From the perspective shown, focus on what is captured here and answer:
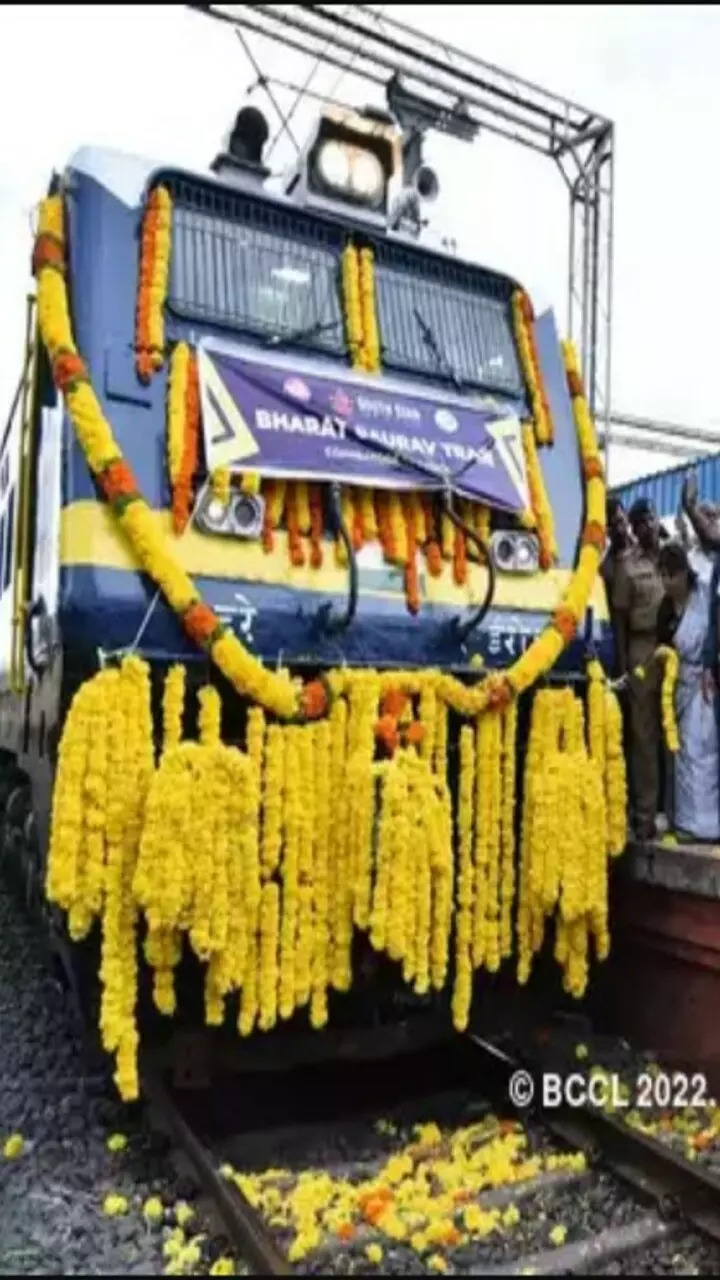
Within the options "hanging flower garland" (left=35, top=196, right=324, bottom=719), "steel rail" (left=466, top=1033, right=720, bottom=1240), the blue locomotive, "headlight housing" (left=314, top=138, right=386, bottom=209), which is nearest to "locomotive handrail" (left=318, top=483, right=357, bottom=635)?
the blue locomotive

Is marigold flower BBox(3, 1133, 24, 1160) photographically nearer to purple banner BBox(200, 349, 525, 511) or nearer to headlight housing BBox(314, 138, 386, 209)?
purple banner BBox(200, 349, 525, 511)

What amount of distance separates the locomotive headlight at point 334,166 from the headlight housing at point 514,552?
1489mm

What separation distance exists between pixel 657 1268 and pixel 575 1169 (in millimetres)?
517

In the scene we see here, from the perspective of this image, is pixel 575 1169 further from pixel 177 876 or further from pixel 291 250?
pixel 291 250

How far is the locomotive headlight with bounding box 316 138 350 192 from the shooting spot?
408 centimetres

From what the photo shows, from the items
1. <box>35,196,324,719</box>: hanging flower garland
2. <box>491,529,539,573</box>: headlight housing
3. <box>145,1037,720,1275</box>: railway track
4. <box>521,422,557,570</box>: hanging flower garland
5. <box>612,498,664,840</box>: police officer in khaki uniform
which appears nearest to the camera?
<box>145,1037,720,1275</box>: railway track

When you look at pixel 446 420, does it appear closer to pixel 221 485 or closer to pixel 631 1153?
pixel 221 485

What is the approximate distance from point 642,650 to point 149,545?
91.3 inches

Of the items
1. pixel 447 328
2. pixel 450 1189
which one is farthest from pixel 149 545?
pixel 450 1189

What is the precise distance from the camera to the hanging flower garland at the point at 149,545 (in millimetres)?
3217

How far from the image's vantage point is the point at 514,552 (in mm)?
3961

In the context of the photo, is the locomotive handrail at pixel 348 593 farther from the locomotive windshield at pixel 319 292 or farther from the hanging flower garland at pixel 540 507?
the hanging flower garland at pixel 540 507

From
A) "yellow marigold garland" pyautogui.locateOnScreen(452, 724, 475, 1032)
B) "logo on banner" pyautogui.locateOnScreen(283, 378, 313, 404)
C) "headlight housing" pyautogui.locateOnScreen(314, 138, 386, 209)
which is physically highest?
"headlight housing" pyautogui.locateOnScreen(314, 138, 386, 209)

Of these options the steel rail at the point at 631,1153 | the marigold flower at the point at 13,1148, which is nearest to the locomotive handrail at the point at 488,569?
the steel rail at the point at 631,1153
